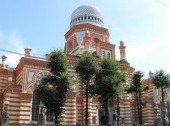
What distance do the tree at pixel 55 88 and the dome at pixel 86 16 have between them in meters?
22.3

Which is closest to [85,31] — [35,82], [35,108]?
[35,82]

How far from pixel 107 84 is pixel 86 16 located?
23.9m

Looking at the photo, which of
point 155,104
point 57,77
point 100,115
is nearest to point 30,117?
point 57,77

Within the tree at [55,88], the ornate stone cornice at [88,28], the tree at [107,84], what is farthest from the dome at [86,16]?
the tree at [55,88]

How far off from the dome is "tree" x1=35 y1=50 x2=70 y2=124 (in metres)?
22.3

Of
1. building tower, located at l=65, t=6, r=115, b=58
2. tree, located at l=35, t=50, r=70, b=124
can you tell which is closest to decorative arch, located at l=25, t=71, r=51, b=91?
tree, located at l=35, t=50, r=70, b=124

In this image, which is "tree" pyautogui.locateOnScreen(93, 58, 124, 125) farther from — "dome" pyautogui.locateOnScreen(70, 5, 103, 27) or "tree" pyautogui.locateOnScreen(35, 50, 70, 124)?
"dome" pyautogui.locateOnScreen(70, 5, 103, 27)

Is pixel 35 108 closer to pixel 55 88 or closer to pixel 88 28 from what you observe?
pixel 55 88

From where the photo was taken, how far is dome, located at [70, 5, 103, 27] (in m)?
→ 54.9

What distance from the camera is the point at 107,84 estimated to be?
34.2 m

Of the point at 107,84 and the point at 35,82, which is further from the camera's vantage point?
the point at 35,82

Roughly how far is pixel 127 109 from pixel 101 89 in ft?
34.6

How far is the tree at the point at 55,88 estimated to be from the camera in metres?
31.0

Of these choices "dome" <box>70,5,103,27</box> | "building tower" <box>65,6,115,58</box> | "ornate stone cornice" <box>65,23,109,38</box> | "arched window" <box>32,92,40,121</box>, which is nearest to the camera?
"arched window" <box>32,92,40,121</box>
